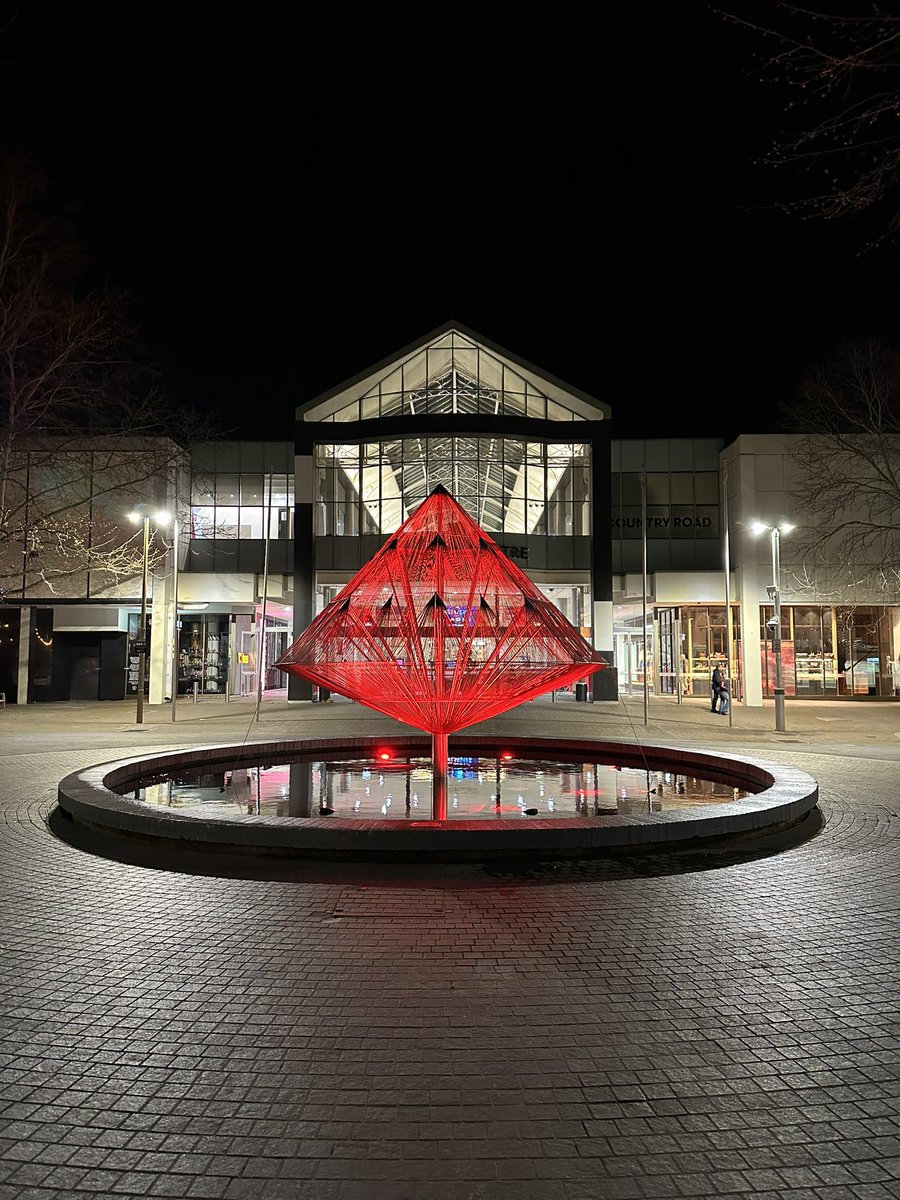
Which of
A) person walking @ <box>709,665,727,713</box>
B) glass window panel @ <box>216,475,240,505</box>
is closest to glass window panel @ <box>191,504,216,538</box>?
glass window panel @ <box>216,475,240,505</box>

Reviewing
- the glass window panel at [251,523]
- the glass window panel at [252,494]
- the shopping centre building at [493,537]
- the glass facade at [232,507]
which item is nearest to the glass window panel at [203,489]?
the glass facade at [232,507]

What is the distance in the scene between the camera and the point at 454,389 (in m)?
41.3

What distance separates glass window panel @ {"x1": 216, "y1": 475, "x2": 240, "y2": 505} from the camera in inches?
1738

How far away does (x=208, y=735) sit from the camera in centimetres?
2269

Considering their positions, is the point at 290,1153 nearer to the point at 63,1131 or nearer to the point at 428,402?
the point at 63,1131

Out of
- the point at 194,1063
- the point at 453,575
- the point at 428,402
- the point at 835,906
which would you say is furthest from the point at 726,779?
the point at 428,402

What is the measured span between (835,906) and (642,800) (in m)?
5.44

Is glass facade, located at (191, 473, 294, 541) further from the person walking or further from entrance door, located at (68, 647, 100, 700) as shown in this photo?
the person walking

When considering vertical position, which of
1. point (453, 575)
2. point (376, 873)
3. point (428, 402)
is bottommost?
point (376, 873)

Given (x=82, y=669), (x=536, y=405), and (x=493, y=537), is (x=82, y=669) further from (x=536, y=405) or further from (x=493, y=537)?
(x=536, y=405)

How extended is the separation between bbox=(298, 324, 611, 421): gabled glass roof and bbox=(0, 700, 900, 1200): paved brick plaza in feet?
110

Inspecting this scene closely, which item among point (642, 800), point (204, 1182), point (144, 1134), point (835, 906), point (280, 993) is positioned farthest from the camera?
point (642, 800)

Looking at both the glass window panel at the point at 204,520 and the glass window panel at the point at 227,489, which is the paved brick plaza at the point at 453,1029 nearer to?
the glass window panel at the point at 204,520

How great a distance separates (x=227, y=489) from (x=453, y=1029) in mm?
41844
